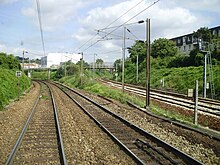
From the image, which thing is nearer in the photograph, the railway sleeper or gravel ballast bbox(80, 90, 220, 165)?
the railway sleeper

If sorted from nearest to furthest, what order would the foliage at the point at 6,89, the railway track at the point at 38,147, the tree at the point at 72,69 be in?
the railway track at the point at 38,147 < the foliage at the point at 6,89 < the tree at the point at 72,69

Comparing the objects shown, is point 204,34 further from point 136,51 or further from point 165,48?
point 136,51

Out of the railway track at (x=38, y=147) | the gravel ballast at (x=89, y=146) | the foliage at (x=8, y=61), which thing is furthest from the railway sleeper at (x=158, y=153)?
the foliage at (x=8, y=61)

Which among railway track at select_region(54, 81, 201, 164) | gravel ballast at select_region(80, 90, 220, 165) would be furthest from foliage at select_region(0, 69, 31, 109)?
gravel ballast at select_region(80, 90, 220, 165)

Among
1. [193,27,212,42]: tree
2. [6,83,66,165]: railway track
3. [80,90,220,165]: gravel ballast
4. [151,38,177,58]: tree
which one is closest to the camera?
[6,83,66,165]: railway track

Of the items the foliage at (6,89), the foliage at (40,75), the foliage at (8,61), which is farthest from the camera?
the foliage at (40,75)

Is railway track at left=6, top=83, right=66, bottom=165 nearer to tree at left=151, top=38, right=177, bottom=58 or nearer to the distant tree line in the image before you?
the distant tree line

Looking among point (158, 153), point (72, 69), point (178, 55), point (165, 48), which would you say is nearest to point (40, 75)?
point (72, 69)

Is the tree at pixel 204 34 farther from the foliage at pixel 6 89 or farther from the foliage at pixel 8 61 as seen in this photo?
the foliage at pixel 6 89

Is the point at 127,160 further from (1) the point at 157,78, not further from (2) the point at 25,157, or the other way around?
(1) the point at 157,78

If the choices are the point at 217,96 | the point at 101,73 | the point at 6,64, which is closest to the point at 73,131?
the point at 217,96

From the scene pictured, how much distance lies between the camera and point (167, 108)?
26094 mm

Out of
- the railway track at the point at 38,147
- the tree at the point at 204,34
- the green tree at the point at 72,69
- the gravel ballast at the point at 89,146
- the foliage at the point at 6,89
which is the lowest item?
the gravel ballast at the point at 89,146

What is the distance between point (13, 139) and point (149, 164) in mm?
5860
